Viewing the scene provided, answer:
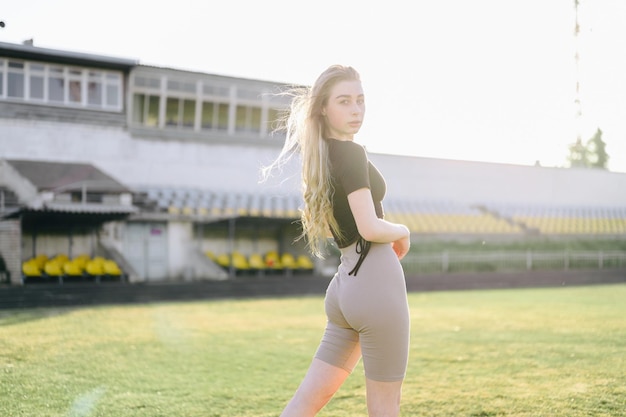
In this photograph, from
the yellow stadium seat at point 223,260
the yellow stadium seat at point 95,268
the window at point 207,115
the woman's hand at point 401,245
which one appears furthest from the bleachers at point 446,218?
the woman's hand at point 401,245

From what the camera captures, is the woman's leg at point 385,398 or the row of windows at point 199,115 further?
the row of windows at point 199,115

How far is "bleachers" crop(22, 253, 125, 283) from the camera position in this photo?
20781mm

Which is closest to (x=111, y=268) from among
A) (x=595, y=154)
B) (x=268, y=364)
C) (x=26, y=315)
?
(x=26, y=315)

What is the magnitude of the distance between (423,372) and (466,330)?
11.2 ft

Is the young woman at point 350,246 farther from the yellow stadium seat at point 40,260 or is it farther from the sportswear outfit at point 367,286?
the yellow stadium seat at point 40,260

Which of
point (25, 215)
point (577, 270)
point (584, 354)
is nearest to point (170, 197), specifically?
point (25, 215)

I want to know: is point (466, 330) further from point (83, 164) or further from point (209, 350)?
point (83, 164)

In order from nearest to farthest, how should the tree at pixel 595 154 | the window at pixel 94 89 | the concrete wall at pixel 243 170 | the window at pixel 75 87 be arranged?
the concrete wall at pixel 243 170 → the window at pixel 75 87 → the window at pixel 94 89 → the tree at pixel 595 154

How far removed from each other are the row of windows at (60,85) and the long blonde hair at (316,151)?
23766mm

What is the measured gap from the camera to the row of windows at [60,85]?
78.5 ft

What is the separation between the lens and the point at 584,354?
6.74 meters

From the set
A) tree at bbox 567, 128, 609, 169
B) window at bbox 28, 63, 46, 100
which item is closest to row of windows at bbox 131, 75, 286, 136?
window at bbox 28, 63, 46, 100

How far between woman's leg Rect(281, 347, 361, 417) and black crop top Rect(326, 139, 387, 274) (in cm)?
51

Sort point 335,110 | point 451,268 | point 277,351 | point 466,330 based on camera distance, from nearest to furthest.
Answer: point 335,110
point 277,351
point 466,330
point 451,268
